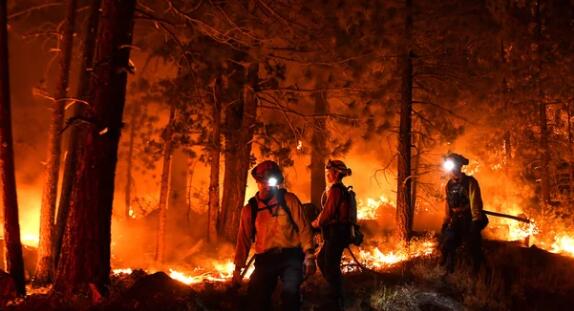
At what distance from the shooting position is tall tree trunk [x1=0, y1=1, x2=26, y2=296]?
7184mm

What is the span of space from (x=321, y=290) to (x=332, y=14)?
6094 millimetres

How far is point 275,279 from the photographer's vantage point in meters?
5.25

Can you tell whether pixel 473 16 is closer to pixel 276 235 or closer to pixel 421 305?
pixel 421 305

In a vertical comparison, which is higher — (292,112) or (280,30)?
(280,30)

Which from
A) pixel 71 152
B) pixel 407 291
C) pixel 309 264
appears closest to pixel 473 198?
pixel 407 291

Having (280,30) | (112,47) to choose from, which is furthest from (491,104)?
(112,47)

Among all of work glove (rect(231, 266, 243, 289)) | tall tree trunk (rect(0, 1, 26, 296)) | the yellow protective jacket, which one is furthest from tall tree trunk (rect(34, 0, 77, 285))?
the yellow protective jacket

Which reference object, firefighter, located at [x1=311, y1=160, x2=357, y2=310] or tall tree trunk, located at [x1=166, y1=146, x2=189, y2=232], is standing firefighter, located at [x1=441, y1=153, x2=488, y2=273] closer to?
firefighter, located at [x1=311, y1=160, x2=357, y2=310]

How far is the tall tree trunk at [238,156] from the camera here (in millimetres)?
13836

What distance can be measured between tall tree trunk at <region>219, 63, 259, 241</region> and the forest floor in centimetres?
569

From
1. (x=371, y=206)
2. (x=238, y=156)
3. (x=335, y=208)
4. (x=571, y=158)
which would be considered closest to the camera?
(x=335, y=208)

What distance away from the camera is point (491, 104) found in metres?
16.1

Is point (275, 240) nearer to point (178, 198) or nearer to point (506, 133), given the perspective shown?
point (506, 133)

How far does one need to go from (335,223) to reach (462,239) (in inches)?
119
